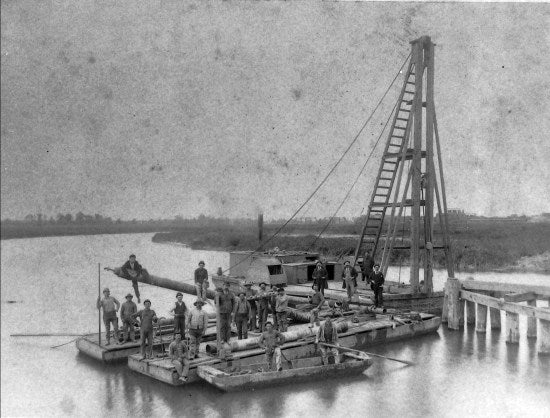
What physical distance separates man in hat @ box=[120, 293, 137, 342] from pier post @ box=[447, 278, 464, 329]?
12.7 meters

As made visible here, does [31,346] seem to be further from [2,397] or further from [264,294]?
[264,294]

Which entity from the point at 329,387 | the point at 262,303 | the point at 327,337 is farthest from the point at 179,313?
the point at 329,387

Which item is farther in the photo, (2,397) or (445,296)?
(445,296)

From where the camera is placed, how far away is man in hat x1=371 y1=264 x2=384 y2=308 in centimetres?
2100

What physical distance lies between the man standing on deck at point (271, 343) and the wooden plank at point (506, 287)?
10735mm

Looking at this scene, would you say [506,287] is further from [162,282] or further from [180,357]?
[180,357]

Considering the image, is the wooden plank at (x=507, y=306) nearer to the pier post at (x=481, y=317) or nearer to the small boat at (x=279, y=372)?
the pier post at (x=481, y=317)

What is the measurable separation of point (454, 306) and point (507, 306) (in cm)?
370

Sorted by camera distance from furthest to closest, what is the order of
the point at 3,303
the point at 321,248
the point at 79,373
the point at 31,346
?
the point at 321,248 → the point at 3,303 → the point at 31,346 → the point at 79,373

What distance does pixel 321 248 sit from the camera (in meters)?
53.3

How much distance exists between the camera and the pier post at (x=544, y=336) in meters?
17.0

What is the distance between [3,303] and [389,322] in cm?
2100

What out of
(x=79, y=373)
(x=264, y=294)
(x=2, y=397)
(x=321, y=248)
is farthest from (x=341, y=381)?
(x=321, y=248)

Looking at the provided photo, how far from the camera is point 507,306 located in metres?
18.5
